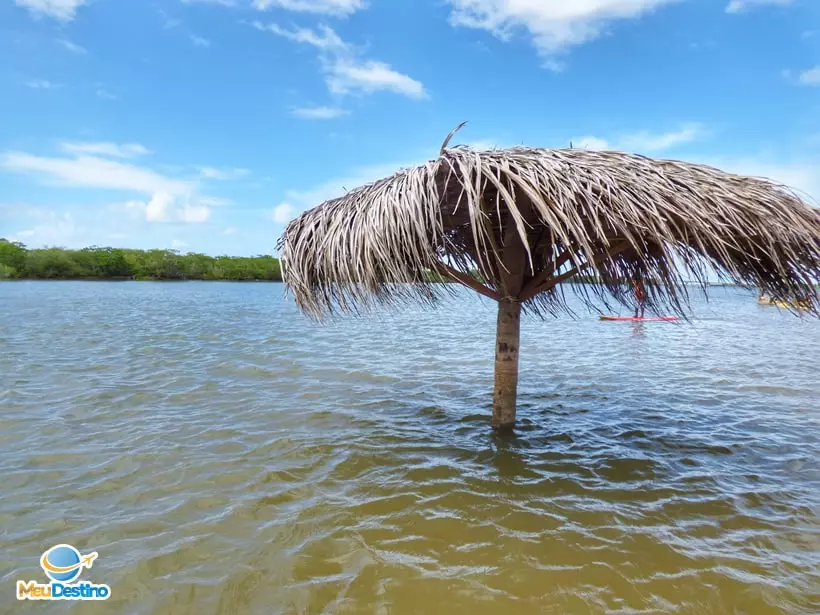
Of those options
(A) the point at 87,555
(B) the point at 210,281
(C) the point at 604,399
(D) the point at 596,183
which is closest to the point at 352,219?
(D) the point at 596,183

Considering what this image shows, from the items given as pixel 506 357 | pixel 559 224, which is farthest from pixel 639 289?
pixel 559 224

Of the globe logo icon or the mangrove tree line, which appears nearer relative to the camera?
the globe logo icon

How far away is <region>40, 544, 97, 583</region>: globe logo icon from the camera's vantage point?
2891mm

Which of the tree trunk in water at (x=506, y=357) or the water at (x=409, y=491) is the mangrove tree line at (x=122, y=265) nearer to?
the water at (x=409, y=491)

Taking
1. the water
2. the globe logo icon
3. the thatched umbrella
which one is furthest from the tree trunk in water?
the globe logo icon

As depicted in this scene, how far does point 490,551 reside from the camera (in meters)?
3.09

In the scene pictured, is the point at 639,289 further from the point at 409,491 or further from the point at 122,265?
the point at 122,265

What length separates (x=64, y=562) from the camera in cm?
302

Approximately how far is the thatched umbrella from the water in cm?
122

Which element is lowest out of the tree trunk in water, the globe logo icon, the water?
the globe logo icon

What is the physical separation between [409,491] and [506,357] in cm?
175

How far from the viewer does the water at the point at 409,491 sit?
2750 millimetres

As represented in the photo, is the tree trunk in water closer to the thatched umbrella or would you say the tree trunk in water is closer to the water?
the thatched umbrella

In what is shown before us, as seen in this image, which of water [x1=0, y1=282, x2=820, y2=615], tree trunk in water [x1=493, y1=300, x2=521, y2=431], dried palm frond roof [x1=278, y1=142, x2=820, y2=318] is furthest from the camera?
tree trunk in water [x1=493, y1=300, x2=521, y2=431]
